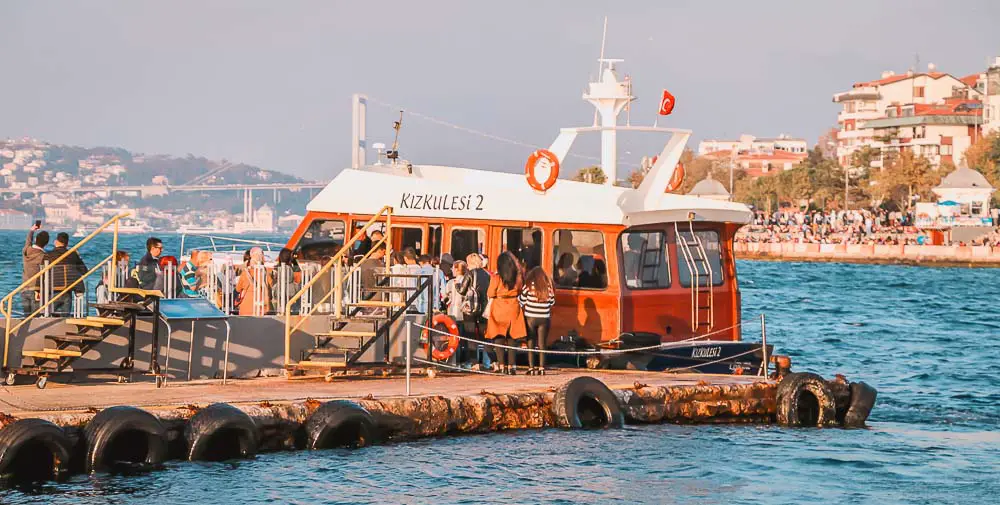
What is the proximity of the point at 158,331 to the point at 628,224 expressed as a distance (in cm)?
615

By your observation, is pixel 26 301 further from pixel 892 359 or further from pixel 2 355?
pixel 892 359

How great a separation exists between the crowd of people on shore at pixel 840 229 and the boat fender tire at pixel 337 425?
304 feet

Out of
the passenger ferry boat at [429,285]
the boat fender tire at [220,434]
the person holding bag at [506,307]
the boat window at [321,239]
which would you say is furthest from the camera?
the boat window at [321,239]

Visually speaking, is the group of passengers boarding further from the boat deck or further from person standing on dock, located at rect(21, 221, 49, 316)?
person standing on dock, located at rect(21, 221, 49, 316)

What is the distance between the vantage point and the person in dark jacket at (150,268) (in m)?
18.1

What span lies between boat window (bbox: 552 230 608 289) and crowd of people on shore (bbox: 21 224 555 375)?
0.88 ft

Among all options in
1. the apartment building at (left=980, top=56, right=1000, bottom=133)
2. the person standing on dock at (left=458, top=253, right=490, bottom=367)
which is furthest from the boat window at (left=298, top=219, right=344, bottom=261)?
the apartment building at (left=980, top=56, right=1000, bottom=133)

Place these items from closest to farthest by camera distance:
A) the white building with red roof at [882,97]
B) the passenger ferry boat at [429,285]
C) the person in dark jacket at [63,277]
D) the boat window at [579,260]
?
the passenger ferry boat at [429,285], the person in dark jacket at [63,277], the boat window at [579,260], the white building with red roof at [882,97]

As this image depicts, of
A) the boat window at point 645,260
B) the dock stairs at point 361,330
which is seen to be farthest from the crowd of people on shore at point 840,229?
the dock stairs at point 361,330

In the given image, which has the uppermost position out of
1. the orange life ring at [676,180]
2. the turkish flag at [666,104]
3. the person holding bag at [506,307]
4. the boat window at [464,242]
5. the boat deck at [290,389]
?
the turkish flag at [666,104]

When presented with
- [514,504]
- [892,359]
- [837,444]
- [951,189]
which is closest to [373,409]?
[514,504]

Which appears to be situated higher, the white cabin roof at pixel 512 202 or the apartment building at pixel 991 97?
the apartment building at pixel 991 97

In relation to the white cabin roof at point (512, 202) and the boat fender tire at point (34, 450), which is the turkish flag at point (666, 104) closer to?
the white cabin roof at point (512, 202)

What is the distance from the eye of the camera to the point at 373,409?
49.6ft
